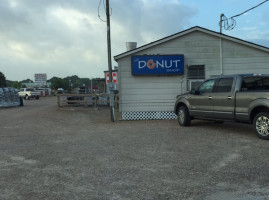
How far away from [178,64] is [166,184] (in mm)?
9561

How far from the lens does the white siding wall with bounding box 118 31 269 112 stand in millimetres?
13820

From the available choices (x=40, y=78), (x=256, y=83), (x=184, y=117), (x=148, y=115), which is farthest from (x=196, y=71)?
(x=40, y=78)

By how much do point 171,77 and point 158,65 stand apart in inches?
32.9

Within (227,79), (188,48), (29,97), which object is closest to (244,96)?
(227,79)

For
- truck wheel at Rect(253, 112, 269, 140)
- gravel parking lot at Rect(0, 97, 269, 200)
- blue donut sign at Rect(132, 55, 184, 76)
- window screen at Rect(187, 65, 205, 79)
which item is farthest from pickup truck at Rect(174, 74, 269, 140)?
window screen at Rect(187, 65, 205, 79)

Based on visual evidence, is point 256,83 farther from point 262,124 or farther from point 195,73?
point 195,73

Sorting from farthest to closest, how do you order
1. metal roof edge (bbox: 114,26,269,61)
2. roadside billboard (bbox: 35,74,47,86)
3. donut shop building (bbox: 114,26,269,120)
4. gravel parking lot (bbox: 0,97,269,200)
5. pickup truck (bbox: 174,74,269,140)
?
roadside billboard (bbox: 35,74,47,86) → donut shop building (bbox: 114,26,269,120) → metal roof edge (bbox: 114,26,269,61) → pickup truck (bbox: 174,74,269,140) → gravel parking lot (bbox: 0,97,269,200)

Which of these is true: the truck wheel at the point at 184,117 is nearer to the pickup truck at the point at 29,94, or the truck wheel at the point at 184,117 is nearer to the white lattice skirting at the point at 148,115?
the white lattice skirting at the point at 148,115

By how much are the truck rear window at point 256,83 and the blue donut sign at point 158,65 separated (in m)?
4.97

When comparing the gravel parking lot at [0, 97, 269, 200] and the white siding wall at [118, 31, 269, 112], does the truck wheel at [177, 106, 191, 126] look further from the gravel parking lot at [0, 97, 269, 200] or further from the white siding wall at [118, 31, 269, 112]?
the white siding wall at [118, 31, 269, 112]

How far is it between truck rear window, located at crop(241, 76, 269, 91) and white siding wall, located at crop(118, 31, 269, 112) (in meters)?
4.80

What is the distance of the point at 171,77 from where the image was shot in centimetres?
1394

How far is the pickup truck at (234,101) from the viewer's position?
8.18 m

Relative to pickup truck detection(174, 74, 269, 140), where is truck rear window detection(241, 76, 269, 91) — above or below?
above
